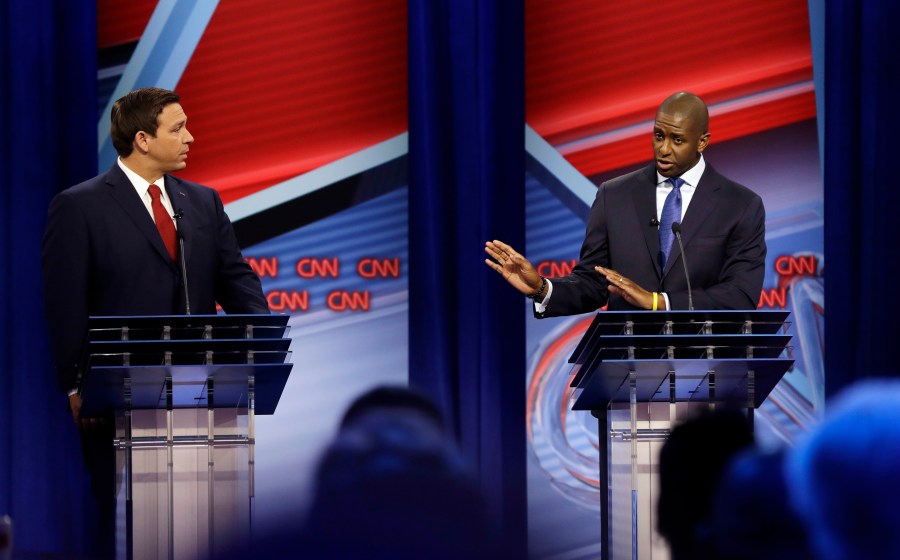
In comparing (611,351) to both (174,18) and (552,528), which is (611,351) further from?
(174,18)

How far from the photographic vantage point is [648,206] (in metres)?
4.65

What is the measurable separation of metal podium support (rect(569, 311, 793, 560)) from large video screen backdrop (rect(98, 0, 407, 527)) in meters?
2.17

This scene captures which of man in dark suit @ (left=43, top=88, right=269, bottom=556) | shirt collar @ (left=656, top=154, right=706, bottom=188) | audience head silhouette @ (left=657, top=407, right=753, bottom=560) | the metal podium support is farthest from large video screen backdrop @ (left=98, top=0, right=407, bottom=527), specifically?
audience head silhouette @ (left=657, top=407, right=753, bottom=560)

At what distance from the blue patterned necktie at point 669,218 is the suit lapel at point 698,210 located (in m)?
0.03

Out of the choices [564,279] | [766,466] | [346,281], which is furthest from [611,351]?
[766,466]

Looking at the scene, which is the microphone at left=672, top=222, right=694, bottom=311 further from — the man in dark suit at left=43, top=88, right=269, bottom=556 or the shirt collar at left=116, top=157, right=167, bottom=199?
the shirt collar at left=116, top=157, right=167, bottom=199

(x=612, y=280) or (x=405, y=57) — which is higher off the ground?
(x=405, y=57)

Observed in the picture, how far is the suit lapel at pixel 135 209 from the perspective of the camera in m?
4.34

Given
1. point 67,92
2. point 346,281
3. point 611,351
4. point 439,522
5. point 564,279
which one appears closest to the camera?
point 439,522

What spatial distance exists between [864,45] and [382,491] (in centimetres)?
547

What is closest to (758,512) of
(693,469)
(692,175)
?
(693,469)

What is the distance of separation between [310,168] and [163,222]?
1.58m

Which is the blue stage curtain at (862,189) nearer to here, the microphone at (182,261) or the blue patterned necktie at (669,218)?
the blue patterned necktie at (669,218)

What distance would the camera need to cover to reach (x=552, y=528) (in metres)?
5.95
